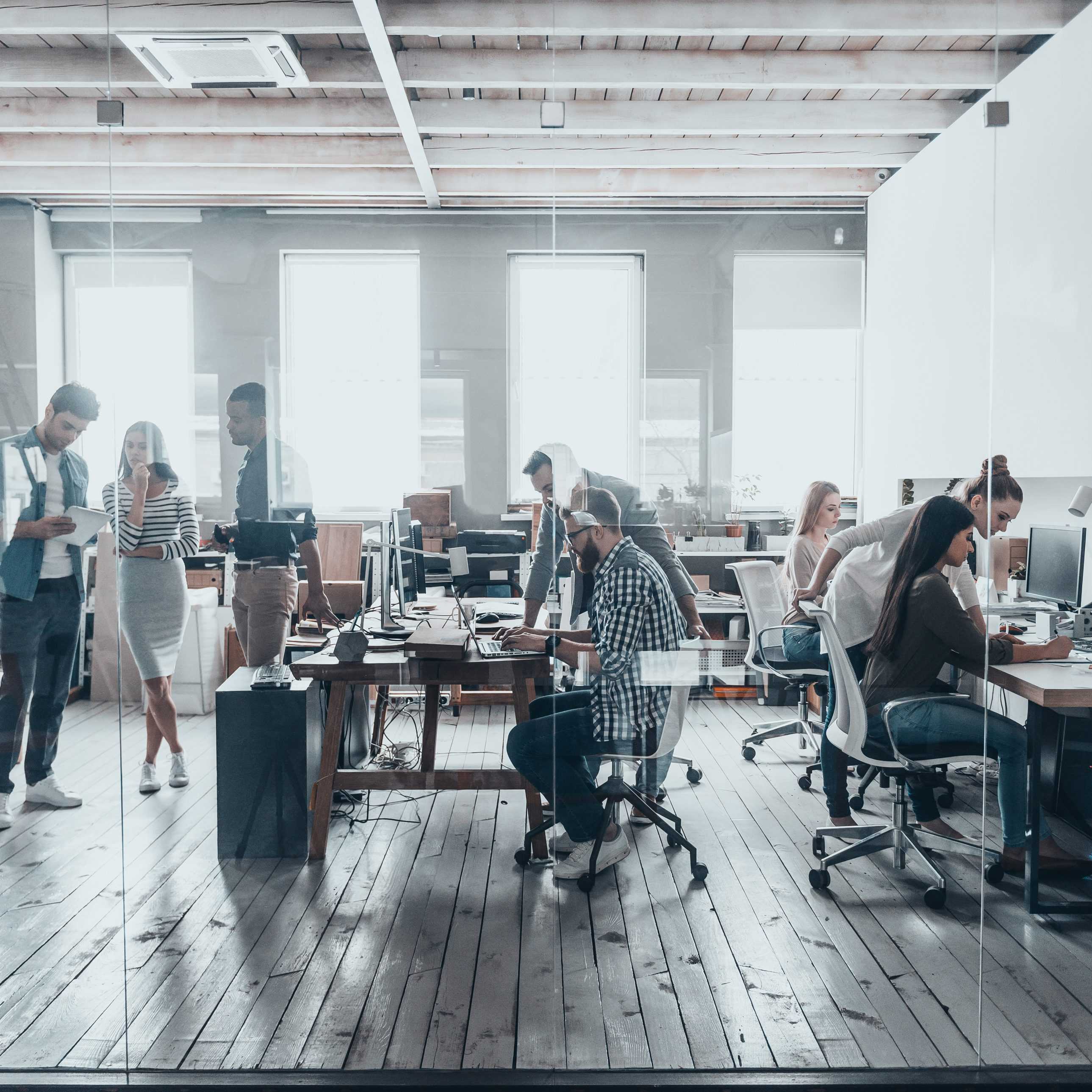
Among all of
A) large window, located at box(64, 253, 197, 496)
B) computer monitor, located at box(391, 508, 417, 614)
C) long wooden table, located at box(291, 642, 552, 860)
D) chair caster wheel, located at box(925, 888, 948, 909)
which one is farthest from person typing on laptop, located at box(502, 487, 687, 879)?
large window, located at box(64, 253, 197, 496)

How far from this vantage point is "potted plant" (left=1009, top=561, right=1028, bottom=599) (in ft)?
8.42

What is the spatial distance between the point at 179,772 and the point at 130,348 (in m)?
1.29

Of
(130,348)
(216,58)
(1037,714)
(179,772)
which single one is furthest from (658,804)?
(216,58)

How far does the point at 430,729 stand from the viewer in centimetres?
257

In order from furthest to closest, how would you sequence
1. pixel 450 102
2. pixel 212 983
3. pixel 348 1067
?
pixel 450 102
pixel 212 983
pixel 348 1067

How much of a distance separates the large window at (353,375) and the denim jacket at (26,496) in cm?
68

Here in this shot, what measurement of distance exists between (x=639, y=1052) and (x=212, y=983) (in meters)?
1.22

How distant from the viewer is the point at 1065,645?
2.68m

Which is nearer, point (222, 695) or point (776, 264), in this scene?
point (776, 264)

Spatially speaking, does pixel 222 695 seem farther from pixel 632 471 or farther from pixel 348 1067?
pixel 632 471

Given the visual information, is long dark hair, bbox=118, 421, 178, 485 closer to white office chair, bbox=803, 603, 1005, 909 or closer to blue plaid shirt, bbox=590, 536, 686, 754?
blue plaid shirt, bbox=590, 536, 686, 754

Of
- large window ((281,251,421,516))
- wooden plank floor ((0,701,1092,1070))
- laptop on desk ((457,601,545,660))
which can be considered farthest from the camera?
laptop on desk ((457,601,545,660))

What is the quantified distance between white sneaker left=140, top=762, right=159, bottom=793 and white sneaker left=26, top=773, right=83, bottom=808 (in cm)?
23

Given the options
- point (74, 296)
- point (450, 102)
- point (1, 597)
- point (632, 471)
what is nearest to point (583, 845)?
point (632, 471)
